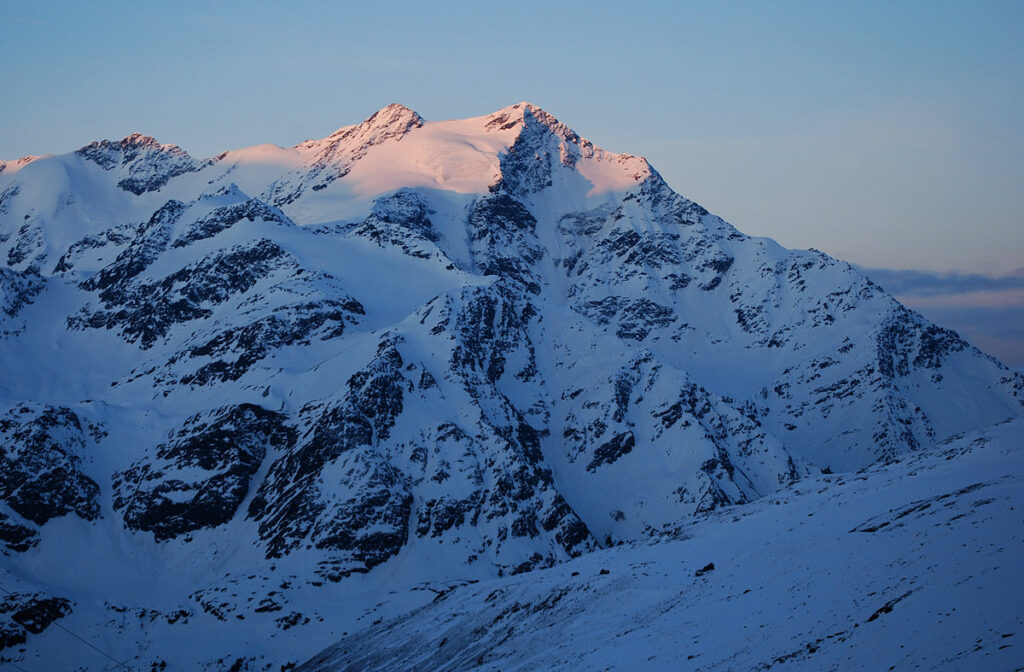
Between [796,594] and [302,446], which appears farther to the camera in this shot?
[302,446]

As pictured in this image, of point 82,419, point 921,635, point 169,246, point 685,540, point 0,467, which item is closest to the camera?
point 921,635

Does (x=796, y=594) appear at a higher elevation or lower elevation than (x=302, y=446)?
lower

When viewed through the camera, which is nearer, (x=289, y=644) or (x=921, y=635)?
(x=921, y=635)

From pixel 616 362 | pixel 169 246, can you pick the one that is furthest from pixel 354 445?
pixel 169 246

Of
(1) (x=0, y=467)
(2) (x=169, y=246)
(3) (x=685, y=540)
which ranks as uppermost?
(2) (x=169, y=246)

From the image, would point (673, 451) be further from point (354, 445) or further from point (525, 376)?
point (354, 445)

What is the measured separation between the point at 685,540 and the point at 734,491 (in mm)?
87323

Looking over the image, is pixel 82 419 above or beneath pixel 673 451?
above

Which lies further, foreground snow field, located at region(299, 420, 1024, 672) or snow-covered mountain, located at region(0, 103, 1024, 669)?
snow-covered mountain, located at region(0, 103, 1024, 669)

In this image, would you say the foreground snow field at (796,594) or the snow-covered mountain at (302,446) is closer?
the foreground snow field at (796,594)

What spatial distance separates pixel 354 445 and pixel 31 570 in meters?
41.5

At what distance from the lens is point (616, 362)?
612ft

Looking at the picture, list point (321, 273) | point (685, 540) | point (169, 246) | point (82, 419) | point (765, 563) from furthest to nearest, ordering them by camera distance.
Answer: point (169, 246) → point (321, 273) → point (82, 419) → point (685, 540) → point (765, 563)

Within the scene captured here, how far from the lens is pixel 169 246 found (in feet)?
649
